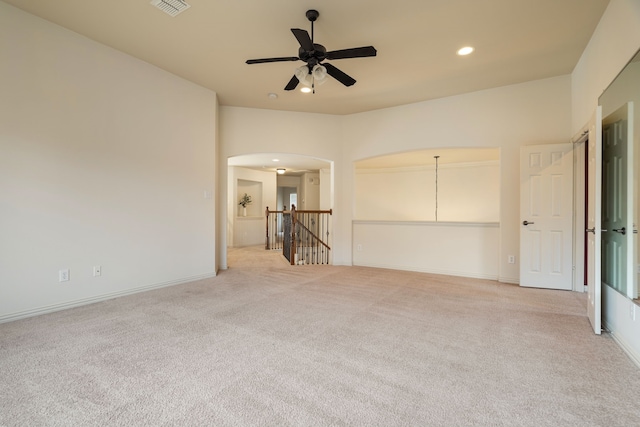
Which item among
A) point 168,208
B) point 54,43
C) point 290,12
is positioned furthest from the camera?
point 168,208

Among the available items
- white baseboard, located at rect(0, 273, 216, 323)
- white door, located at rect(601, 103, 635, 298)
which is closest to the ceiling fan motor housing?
white door, located at rect(601, 103, 635, 298)

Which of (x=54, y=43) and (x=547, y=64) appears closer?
(x=54, y=43)

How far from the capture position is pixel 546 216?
4305 millimetres

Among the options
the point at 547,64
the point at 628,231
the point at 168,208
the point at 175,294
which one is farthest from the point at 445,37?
the point at 175,294

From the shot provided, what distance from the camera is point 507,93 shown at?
15.2 ft

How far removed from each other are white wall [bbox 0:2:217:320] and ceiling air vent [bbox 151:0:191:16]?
130 cm

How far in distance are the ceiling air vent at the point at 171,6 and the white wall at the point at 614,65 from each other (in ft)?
12.5

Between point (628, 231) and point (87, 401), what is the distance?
4.16 meters

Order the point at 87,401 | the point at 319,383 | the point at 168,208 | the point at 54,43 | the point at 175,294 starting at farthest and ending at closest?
the point at 168,208, the point at 175,294, the point at 54,43, the point at 319,383, the point at 87,401

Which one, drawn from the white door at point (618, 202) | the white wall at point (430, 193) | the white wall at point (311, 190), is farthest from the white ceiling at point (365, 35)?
the white wall at point (311, 190)

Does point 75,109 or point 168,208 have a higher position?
point 75,109

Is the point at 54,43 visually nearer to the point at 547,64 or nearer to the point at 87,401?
the point at 87,401

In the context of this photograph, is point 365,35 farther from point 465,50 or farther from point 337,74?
point 465,50

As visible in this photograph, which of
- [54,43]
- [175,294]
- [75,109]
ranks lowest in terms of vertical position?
[175,294]
